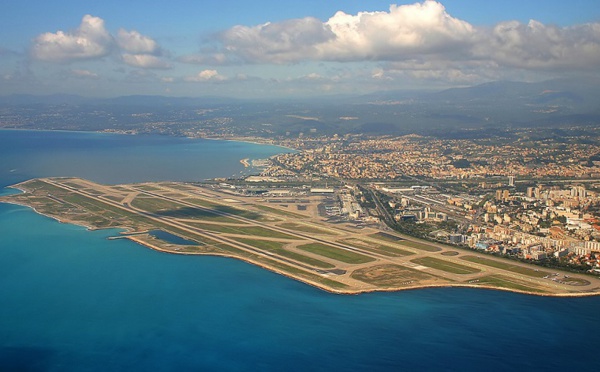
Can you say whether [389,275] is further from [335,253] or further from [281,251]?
[281,251]

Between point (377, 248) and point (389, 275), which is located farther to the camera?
point (377, 248)

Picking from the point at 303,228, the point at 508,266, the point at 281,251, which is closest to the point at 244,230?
the point at 303,228

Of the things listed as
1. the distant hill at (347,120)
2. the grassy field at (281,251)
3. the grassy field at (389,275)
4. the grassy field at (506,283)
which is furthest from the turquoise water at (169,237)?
the distant hill at (347,120)

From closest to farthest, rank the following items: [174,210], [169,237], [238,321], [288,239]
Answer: [238,321]
[288,239]
[169,237]
[174,210]

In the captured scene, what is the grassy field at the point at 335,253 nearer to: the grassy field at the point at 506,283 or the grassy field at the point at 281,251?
the grassy field at the point at 281,251

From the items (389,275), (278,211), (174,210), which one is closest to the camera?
(389,275)

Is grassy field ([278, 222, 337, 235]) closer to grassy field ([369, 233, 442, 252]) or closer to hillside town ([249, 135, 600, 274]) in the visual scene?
grassy field ([369, 233, 442, 252])

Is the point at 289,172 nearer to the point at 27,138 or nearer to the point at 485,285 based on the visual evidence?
the point at 485,285
